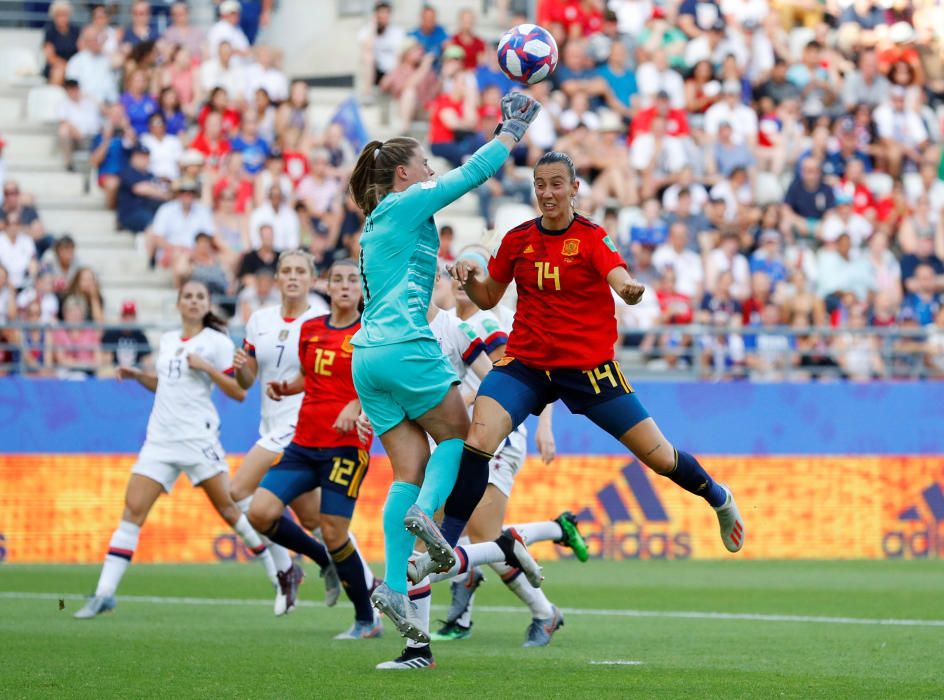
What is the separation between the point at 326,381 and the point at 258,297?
7.87m

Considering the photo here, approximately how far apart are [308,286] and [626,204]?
10.9 meters

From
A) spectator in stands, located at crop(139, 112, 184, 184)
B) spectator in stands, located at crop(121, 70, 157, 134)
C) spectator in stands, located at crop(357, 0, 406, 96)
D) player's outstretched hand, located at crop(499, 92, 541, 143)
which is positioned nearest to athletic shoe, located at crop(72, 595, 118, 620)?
player's outstretched hand, located at crop(499, 92, 541, 143)

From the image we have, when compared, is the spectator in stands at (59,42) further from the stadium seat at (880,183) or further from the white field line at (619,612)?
the stadium seat at (880,183)

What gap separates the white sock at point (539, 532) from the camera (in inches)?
413

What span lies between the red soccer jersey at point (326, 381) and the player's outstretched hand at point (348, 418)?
0.74 metres

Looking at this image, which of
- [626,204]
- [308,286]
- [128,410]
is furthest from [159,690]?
[626,204]

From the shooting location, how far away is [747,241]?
22312mm

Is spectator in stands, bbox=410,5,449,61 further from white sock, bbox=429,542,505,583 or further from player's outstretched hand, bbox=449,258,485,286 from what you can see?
white sock, bbox=429,542,505,583

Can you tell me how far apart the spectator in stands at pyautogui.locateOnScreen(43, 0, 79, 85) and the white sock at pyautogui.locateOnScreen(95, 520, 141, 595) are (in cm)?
1103

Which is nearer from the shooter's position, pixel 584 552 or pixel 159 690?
pixel 159 690

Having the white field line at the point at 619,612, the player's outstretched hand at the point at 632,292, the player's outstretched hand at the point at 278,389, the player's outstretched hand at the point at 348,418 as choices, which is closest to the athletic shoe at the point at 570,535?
the player's outstretched hand at the point at 348,418

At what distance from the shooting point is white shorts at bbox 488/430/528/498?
11109 mm

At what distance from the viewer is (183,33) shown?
898 inches

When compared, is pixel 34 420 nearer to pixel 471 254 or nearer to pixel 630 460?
pixel 630 460
